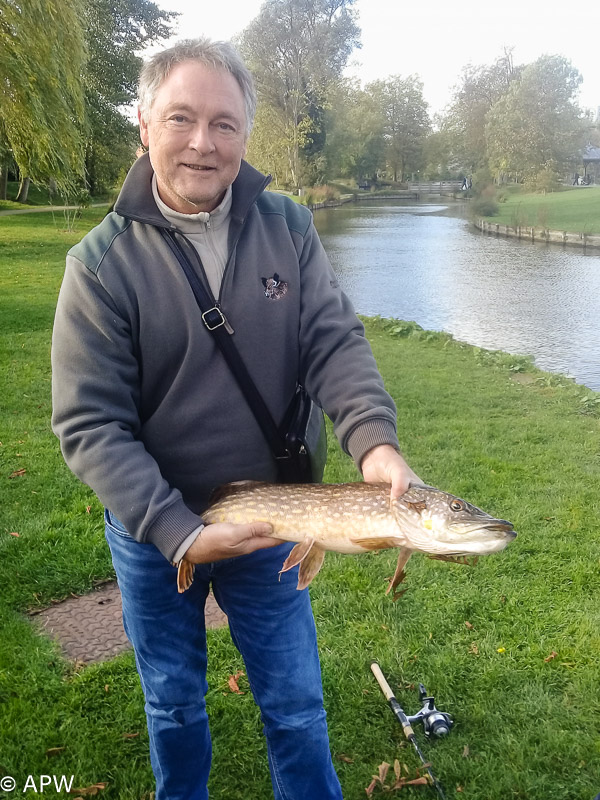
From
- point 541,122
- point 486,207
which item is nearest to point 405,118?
point 541,122

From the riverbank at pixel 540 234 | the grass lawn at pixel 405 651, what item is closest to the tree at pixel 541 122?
the riverbank at pixel 540 234

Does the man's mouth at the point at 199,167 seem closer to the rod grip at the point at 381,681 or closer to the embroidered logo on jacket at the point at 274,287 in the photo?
the embroidered logo on jacket at the point at 274,287

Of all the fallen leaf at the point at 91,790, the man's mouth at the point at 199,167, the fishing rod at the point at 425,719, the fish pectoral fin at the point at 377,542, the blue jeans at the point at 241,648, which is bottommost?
the fallen leaf at the point at 91,790

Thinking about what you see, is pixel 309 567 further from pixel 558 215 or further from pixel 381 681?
pixel 558 215

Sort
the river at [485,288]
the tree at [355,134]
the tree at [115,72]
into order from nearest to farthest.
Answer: the river at [485,288] < the tree at [115,72] < the tree at [355,134]

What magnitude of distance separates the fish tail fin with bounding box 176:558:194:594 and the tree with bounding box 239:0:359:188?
50365mm

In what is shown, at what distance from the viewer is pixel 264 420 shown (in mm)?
2215

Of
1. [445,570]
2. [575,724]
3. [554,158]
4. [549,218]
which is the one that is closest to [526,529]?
[445,570]

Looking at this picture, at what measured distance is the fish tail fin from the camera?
2039 millimetres

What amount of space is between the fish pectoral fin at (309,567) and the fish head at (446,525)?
0.94ft

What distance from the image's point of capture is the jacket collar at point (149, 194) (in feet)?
6.95

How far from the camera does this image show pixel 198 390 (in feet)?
6.98

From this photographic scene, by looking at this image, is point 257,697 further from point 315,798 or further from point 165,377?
point 165,377

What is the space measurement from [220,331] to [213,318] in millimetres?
46
